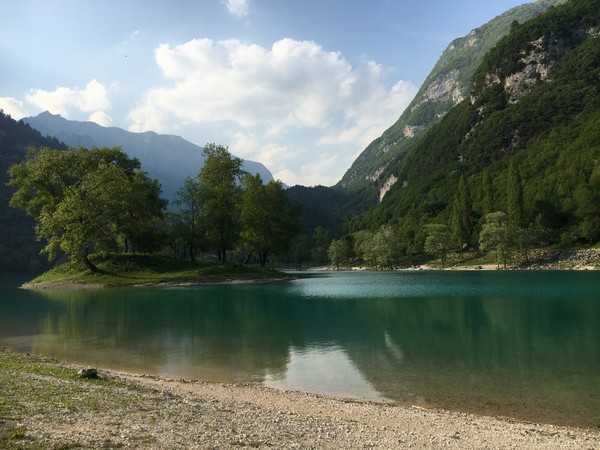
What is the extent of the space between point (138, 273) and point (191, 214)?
24752mm

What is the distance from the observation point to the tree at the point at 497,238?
148m

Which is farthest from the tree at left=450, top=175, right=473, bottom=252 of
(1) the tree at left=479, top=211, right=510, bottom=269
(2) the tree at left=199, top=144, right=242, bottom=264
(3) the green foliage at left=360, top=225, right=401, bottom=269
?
(2) the tree at left=199, top=144, right=242, bottom=264

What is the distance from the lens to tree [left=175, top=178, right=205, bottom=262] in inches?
4188

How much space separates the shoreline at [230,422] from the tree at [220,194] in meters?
87.3

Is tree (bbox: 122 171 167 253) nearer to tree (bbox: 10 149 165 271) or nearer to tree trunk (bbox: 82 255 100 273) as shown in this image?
tree (bbox: 10 149 165 271)

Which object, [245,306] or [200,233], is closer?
[245,306]

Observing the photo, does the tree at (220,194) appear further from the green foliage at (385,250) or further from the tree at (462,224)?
the tree at (462,224)

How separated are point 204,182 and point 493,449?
9982cm

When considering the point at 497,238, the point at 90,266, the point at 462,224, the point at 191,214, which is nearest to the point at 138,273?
the point at 90,266

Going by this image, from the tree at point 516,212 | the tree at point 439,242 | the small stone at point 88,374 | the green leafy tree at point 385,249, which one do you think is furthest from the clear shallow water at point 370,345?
the green leafy tree at point 385,249

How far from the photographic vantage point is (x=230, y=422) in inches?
523

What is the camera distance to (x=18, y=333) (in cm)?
3697

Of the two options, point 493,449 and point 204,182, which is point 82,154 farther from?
point 493,449

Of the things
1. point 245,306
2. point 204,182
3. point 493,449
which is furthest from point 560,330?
point 204,182
